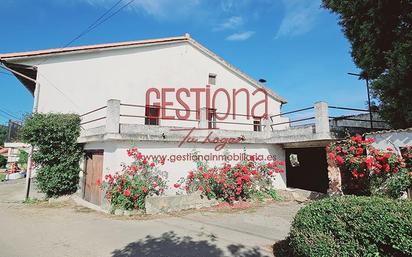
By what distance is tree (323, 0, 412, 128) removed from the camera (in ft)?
26.9

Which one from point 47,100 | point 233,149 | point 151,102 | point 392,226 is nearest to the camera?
point 392,226

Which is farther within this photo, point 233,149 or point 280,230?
point 233,149

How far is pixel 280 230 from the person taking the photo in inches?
301

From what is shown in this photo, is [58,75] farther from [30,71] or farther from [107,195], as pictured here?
[107,195]

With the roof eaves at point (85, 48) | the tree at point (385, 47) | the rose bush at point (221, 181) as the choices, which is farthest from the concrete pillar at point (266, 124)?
the roof eaves at point (85, 48)

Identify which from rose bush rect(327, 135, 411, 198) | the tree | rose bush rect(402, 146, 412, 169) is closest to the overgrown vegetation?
rose bush rect(327, 135, 411, 198)

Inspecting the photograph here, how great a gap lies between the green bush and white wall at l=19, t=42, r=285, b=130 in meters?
11.8

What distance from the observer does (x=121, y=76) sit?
1527 centimetres

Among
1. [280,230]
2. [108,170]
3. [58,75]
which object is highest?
[58,75]

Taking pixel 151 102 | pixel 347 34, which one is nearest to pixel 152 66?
pixel 151 102

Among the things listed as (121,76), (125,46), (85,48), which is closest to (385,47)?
(121,76)

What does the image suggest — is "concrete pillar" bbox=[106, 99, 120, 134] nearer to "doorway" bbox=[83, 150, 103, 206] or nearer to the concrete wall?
"doorway" bbox=[83, 150, 103, 206]

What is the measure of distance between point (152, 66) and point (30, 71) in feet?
21.2

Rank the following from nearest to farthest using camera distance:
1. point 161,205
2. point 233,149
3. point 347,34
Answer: point 161,205, point 347,34, point 233,149
